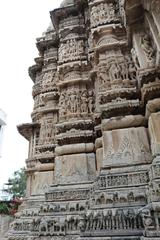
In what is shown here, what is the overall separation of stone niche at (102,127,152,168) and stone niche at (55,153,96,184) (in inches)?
50.9

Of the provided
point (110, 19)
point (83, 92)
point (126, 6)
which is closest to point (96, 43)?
point (110, 19)

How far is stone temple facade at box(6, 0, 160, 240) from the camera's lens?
4184 mm

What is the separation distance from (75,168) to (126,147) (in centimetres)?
181

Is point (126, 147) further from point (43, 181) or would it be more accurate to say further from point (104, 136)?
point (43, 181)

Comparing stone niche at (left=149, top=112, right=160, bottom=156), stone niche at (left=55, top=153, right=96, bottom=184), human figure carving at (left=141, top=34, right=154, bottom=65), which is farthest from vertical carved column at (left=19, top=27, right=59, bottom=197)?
human figure carving at (left=141, top=34, right=154, bottom=65)

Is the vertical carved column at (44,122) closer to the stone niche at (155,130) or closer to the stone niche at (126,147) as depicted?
the stone niche at (126,147)

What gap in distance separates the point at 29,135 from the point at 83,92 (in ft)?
16.9

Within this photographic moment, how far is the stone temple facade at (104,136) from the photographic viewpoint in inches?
165

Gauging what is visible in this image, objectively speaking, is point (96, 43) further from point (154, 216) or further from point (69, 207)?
point (154, 216)

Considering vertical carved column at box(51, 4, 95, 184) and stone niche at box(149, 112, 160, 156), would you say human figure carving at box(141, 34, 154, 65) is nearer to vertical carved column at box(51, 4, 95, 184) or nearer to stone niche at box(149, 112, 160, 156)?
stone niche at box(149, 112, 160, 156)

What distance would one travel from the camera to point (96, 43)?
6.98 meters

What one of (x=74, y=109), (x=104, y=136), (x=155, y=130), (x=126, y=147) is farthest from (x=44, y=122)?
(x=155, y=130)

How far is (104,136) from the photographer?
551cm

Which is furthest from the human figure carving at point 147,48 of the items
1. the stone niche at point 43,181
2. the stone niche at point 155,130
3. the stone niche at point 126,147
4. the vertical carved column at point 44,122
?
the stone niche at point 43,181
